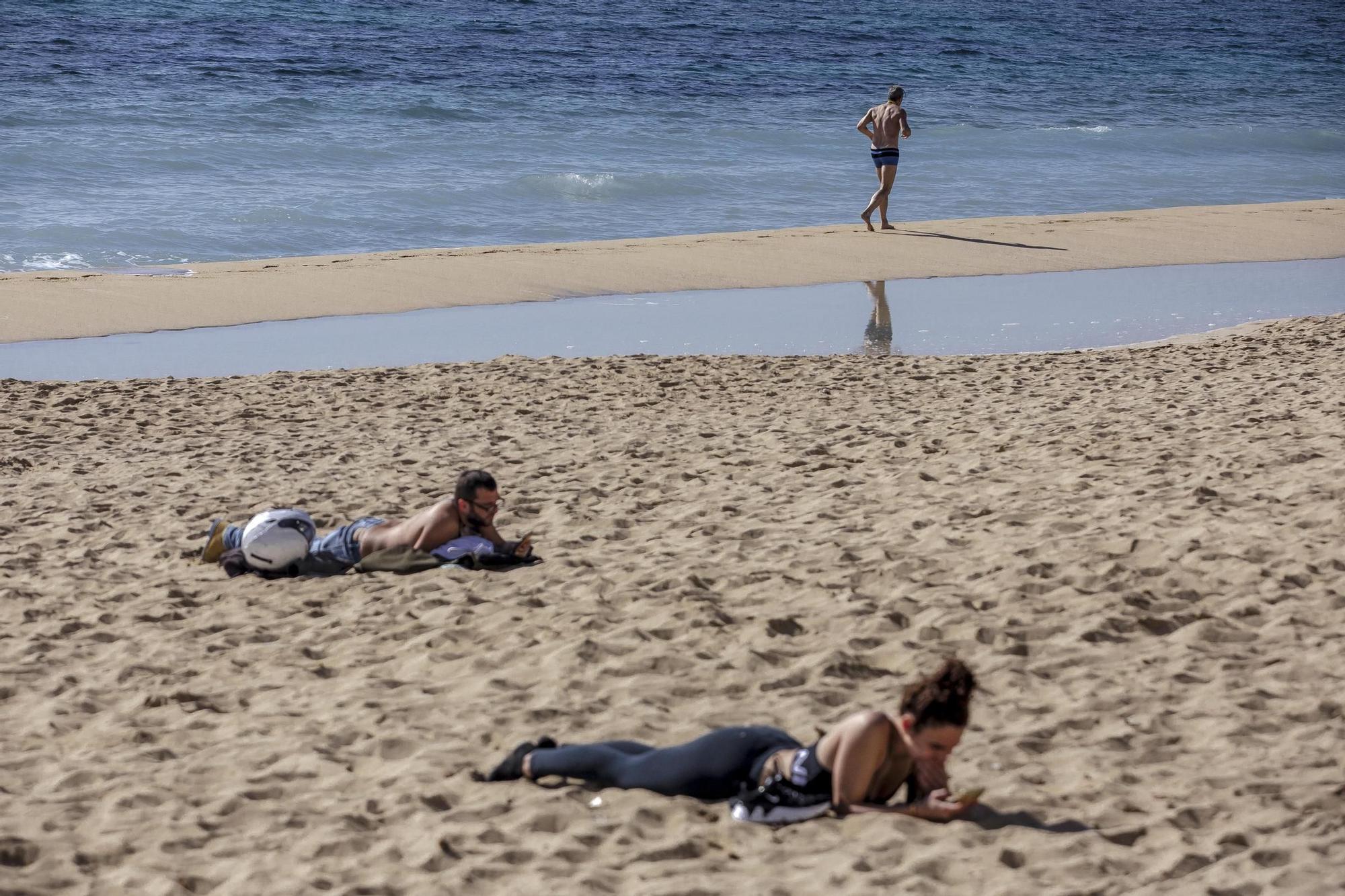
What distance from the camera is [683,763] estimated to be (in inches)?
175

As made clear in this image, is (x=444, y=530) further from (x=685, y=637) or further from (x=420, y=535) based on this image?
(x=685, y=637)

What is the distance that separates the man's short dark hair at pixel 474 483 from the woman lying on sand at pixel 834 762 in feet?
6.91

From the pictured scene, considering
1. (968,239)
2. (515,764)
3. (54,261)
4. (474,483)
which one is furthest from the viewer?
(968,239)

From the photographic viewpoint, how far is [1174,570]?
20.2 feet

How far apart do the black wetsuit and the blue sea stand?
1370 cm

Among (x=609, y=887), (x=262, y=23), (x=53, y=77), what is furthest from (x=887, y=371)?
(x=262, y=23)

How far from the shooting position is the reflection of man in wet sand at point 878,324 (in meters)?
12.2

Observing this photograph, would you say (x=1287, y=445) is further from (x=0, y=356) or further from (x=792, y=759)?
(x=0, y=356)

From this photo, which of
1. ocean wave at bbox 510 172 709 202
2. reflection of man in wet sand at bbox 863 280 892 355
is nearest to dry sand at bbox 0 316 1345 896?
reflection of man in wet sand at bbox 863 280 892 355

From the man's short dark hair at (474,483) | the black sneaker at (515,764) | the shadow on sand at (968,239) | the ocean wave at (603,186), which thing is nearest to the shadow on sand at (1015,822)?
the black sneaker at (515,764)

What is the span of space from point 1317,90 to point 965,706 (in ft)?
132

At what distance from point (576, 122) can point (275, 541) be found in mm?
22798

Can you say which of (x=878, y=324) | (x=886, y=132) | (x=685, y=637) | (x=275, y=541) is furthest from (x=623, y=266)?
(x=685, y=637)

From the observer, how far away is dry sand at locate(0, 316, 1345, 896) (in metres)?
4.17
